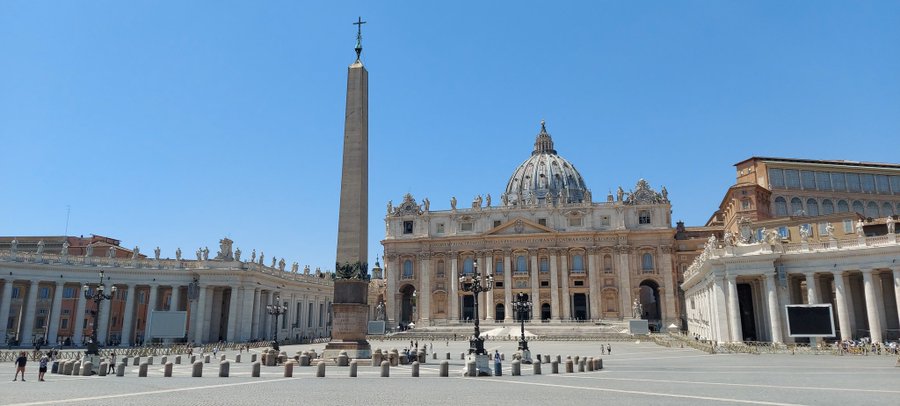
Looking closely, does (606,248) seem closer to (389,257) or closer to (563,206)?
(563,206)

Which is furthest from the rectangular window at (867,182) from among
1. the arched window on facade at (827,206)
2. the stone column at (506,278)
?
the stone column at (506,278)

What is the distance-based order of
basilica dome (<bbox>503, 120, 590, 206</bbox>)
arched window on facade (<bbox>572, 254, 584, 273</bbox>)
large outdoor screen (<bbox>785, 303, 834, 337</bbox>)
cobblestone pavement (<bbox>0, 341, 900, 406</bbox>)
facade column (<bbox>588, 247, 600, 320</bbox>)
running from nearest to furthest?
cobblestone pavement (<bbox>0, 341, 900, 406</bbox>), large outdoor screen (<bbox>785, 303, 834, 337</bbox>), facade column (<bbox>588, 247, 600, 320</bbox>), arched window on facade (<bbox>572, 254, 584, 273</bbox>), basilica dome (<bbox>503, 120, 590, 206</bbox>)

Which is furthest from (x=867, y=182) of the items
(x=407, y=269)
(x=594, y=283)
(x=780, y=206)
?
(x=407, y=269)

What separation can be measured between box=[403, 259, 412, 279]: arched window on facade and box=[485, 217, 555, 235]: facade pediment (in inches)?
464

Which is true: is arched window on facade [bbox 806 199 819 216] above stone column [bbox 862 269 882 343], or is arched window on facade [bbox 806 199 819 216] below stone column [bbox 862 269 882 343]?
above

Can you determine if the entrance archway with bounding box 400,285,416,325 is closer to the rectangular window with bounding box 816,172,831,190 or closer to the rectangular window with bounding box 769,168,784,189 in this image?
the rectangular window with bounding box 769,168,784,189

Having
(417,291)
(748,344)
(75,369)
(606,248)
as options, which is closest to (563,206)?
(606,248)

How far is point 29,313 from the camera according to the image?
4550cm

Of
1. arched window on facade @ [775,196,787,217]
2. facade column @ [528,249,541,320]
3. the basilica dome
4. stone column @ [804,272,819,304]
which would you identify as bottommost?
stone column @ [804,272,819,304]

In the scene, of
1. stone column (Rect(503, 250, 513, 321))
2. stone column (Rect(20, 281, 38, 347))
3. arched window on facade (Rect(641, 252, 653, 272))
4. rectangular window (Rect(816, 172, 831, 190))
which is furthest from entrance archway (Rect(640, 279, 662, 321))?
stone column (Rect(20, 281, 38, 347))

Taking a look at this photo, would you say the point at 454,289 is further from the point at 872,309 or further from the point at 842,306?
the point at 872,309

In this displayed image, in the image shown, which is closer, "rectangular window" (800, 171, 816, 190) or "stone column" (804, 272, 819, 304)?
"stone column" (804, 272, 819, 304)

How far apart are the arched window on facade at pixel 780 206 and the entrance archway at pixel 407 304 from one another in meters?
44.6

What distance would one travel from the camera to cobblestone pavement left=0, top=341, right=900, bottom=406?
13.2 metres
